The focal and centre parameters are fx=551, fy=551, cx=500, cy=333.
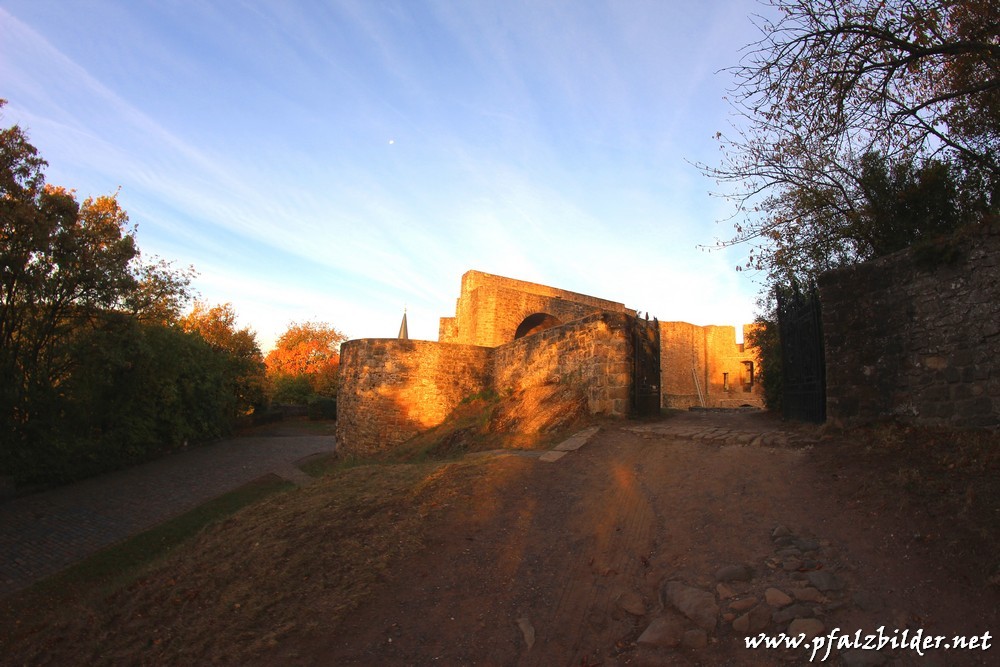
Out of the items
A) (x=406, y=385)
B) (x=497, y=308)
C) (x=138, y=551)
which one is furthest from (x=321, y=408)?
(x=138, y=551)

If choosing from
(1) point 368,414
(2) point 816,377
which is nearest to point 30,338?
(1) point 368,414

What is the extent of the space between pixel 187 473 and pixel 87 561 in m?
8.46

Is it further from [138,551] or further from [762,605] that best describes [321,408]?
[762,605]

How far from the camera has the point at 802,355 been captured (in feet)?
27.8

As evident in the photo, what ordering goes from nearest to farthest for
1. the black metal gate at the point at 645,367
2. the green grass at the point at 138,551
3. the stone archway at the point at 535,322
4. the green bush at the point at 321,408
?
1. the green grass at the point at 138,551
2. the black metal gate at the point at 645,367
3. the stone archway at the point at 535,322
4. the green bush at the point at 321,408

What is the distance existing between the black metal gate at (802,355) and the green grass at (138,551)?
31.3 feet

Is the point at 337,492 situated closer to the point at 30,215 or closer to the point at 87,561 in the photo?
the point at 87,561

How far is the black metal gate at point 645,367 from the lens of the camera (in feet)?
34.1

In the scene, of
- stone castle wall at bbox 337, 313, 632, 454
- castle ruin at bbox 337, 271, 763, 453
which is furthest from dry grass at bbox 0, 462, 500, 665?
stone castle wall at bbox 337, 313, 632, 454

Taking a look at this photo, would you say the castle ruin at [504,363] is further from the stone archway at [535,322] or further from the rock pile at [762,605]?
the rock pile at [762,605]

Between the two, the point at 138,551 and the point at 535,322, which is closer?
the point at 138,551

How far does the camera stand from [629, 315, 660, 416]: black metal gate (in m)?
10.4

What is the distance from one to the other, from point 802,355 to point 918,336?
2.66 meters

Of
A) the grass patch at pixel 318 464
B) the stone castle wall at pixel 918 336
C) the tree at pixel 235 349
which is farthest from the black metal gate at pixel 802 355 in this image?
the tree at pixel 235 349
